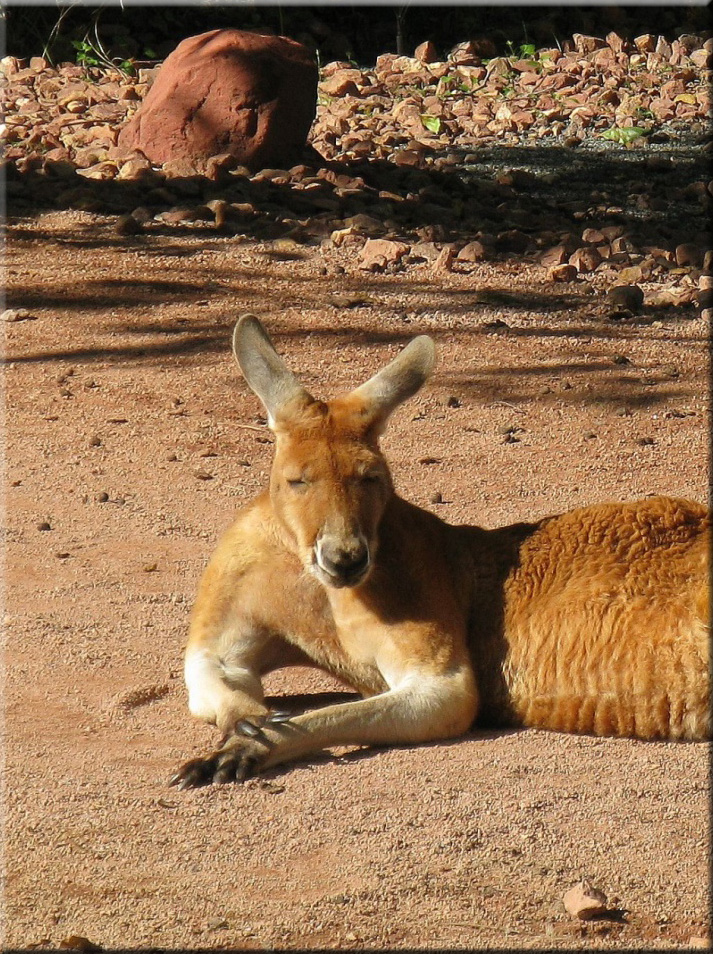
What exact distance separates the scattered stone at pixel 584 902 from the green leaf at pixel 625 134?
30.2 feet

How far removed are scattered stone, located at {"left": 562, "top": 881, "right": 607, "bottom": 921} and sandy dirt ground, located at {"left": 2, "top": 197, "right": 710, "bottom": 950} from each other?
0.04 metres

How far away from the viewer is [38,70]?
1213 cm

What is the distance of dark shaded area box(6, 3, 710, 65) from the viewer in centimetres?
1285

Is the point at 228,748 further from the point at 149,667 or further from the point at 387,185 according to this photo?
the point at 387,185

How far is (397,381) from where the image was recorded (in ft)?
13.2

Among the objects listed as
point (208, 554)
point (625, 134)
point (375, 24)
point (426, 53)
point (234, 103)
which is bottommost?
point (208, 554)

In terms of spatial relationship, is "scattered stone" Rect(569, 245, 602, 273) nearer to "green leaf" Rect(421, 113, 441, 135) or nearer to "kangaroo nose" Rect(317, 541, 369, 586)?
"green leaf" Rect(421, 113, 441, 135)

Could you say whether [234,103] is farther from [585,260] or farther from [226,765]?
[226,765]

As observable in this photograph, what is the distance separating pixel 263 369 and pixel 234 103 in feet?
20.0

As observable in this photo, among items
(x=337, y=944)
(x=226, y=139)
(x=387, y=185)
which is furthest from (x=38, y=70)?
(x=337, y=944)

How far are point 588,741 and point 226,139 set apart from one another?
6.86 m

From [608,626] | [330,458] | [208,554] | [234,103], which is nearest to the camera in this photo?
[330,458]

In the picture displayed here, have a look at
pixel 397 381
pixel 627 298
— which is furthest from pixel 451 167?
pixel 397 381

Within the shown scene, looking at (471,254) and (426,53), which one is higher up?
(426,53)
